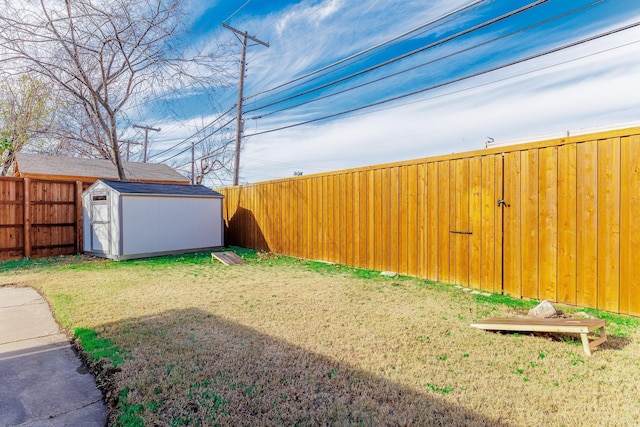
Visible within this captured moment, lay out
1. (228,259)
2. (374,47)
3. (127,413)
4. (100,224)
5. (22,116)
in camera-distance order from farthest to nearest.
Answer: (22,116), (100,224), (228,259), (374,47), (127,413)

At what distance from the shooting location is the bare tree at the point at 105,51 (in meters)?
4.96

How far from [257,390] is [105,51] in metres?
8.50

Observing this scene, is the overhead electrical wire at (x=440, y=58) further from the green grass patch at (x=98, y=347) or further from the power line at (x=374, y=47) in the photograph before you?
the green grass patch at (x=98, y=347)

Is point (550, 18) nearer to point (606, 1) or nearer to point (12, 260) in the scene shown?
point (606, 1)

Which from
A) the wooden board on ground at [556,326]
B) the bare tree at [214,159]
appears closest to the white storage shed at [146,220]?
the wooden board on ground at [556,326]

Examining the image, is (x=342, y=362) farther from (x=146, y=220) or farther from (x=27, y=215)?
(x=27, y=215)

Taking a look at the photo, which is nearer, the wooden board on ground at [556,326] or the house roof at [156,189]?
the wooden board on ground at [556,326]

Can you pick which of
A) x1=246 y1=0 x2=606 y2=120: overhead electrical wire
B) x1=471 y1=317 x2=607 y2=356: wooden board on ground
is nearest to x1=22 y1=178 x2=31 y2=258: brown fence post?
x1=246 y1=0 x2=606 y2=120: overhead electrical wire

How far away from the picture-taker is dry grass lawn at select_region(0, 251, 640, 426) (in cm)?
186

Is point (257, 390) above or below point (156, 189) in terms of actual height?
below

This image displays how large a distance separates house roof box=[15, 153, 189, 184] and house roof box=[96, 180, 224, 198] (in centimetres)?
587

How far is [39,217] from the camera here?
8047 mm

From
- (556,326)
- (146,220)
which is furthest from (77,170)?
(556,326)

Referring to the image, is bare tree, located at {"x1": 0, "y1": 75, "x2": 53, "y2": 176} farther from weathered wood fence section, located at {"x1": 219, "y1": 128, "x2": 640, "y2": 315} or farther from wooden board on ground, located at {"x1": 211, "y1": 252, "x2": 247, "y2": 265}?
weathered wood fence section, located at {"x1": 219, "y1": 128, "x2": 640, "y2": 315}
